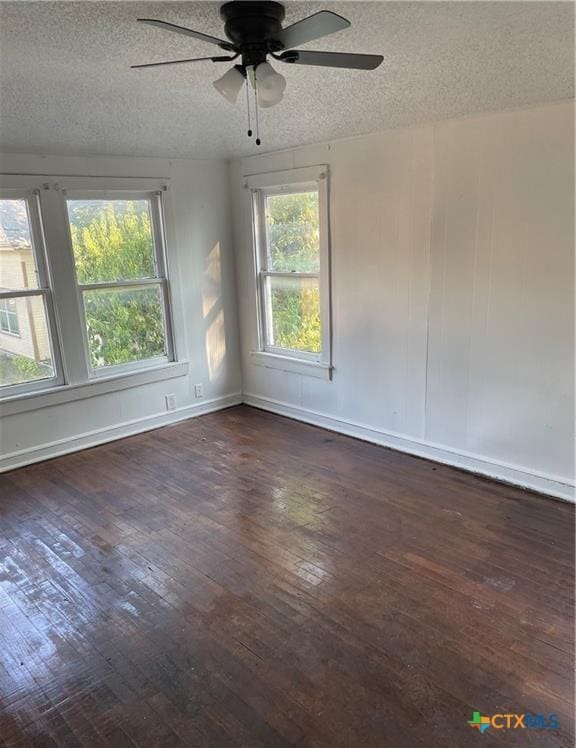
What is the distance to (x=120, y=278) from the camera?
451cm

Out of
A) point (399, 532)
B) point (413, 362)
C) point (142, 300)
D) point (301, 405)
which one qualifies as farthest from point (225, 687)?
point (142, 300)

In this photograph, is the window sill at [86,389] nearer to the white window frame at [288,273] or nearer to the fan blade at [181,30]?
the white window frame at [288,273]

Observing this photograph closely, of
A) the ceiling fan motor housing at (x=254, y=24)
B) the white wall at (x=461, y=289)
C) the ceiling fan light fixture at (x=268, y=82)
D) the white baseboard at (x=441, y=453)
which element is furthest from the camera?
the white baseboard at (x=441, y=453)

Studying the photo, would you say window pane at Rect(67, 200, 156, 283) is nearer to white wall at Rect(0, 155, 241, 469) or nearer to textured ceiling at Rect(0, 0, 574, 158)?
white wall at Rect(0, 155, 241, 469)

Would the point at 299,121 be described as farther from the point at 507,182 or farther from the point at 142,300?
the point at 142,300

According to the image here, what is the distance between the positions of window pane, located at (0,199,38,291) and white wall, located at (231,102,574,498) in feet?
6.60

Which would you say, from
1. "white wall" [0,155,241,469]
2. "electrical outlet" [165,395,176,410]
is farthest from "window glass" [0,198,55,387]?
"electrical outlet" [165,395,176,410]

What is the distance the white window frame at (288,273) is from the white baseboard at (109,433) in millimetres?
602

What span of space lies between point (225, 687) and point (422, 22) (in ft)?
8.79

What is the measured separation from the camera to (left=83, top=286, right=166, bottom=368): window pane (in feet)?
14.5

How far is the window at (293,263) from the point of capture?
439 cm

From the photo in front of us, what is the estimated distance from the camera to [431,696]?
6.51 ft

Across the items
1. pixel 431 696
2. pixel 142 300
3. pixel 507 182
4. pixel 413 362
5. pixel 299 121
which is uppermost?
pixel 299 121

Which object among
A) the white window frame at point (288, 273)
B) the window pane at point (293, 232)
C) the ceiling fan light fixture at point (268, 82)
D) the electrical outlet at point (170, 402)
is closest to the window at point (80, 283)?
the electrical outlet at point (170, 402)
